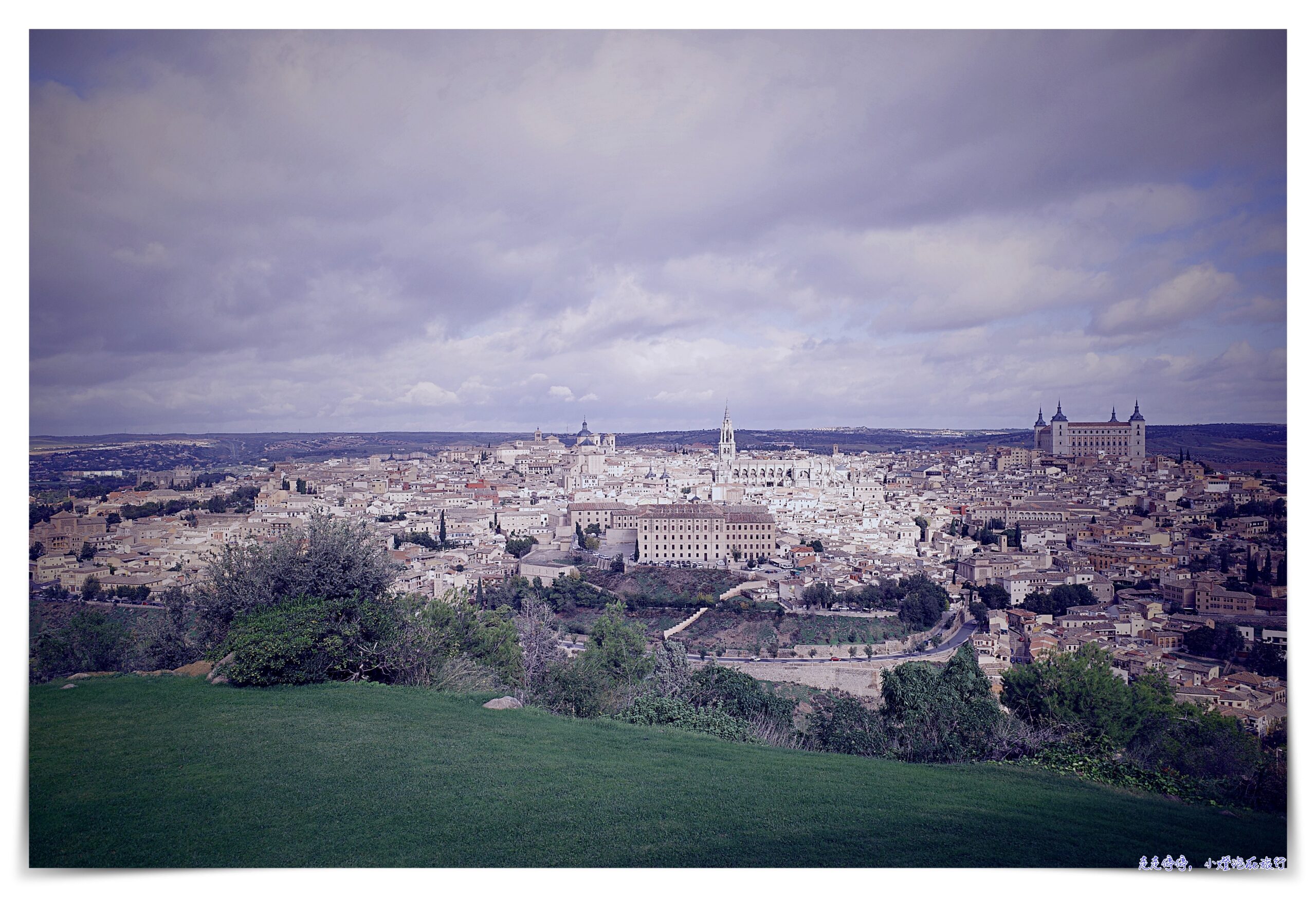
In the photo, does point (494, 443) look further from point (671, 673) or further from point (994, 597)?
point (994, 597)

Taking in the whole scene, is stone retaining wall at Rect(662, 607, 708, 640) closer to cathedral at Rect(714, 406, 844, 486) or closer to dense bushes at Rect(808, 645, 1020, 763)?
cathedral at Rect(714, 406, 844, 486)

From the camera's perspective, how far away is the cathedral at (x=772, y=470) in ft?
25.0

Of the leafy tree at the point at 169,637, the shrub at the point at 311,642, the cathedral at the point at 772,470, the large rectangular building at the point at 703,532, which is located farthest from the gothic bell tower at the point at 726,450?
the leafy tree at the point at 169,637

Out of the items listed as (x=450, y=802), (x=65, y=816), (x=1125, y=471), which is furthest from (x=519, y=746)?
(x=1125, y=471)

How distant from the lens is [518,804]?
266cm

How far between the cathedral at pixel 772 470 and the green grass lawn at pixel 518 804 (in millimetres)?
4444

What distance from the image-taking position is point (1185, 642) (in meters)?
4.60

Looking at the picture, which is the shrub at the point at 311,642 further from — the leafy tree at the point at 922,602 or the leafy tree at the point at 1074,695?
the leafy tree at the point at 922,602

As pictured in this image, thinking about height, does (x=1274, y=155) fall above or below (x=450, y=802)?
above

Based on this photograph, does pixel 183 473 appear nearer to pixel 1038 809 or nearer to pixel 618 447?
pixel 618 447

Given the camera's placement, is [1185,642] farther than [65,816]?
Yes

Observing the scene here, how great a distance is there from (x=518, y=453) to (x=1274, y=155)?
691 centimetres

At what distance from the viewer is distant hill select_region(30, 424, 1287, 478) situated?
4141 mm

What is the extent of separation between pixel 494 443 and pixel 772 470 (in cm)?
361
